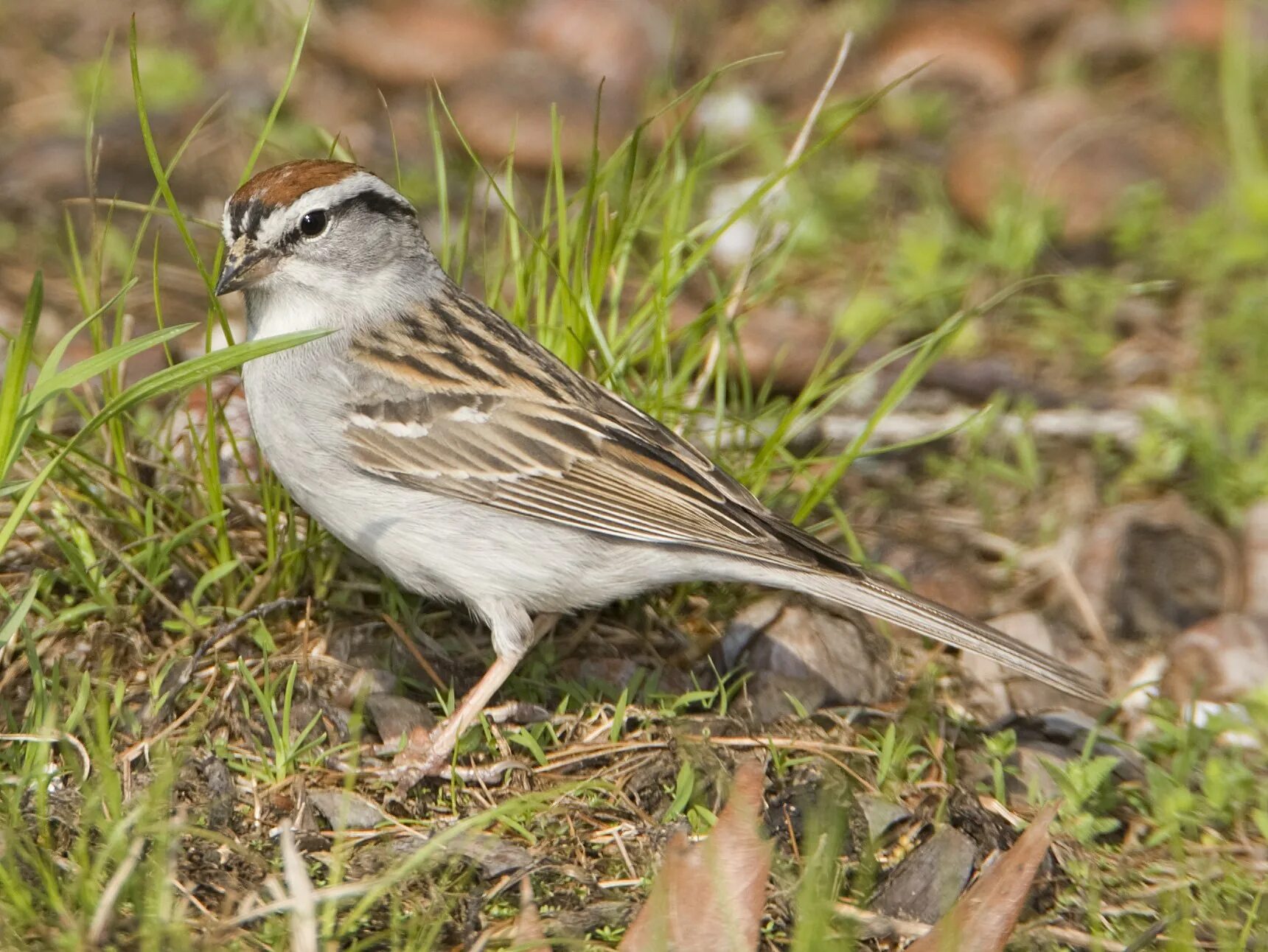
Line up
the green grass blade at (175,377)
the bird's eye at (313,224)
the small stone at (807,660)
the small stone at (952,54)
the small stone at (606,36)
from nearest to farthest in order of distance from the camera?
the green grass blade at (175,377) < the bird's eye at (313,224) < the small stone at (807,660) < the small stone at (606,36) < the small stone at (952,54)

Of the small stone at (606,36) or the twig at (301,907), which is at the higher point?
the small stone at (606,36)

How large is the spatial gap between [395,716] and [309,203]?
4.52ft

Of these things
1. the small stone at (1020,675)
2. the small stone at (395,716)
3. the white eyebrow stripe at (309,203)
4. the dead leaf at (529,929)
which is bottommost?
the small stone at (1020,675)

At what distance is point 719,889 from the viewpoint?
2939 mm

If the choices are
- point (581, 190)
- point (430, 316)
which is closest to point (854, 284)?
point (581, 190)

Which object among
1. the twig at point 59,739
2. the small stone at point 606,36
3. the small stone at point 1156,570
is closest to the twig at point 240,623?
the twig at point 59,739

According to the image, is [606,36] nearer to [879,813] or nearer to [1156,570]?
[1156,570]

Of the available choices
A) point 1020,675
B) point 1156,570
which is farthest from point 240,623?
point 1156,570

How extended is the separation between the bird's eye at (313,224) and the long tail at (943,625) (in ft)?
5.16

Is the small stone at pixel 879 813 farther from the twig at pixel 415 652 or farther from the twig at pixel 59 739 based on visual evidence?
the twig at pixel 59 739

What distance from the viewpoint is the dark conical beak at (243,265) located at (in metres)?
3.91

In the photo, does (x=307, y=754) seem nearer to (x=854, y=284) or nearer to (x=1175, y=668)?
(x=1175, y=668)

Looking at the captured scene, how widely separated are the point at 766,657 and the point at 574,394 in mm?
922

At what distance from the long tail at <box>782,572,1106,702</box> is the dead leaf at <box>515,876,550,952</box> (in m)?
1.16
